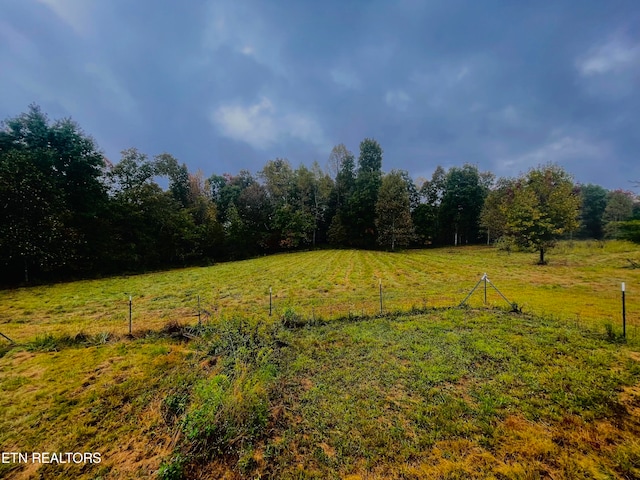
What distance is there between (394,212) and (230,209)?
22706 millimetres

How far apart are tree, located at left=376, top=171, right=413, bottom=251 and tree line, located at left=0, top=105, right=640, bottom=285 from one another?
141 millimetres

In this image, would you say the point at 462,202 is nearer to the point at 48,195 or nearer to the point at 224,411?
the point at 224,411

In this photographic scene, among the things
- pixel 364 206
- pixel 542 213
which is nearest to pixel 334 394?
pixel 542 213

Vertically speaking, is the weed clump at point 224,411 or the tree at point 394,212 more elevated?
the tree at point 394,212

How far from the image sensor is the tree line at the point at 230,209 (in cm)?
1583

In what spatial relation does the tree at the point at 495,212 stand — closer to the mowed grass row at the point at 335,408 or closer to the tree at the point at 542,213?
the tree at the point at 542,213

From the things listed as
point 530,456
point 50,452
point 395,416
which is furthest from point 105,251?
point 530,456

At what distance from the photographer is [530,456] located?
3.04 m

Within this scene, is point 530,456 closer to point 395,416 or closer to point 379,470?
point 395,416

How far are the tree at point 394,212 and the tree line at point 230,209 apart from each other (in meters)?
0.14

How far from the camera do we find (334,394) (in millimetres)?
4344

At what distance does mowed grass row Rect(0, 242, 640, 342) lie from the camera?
8383 millimetres

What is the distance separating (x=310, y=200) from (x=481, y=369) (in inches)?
1401

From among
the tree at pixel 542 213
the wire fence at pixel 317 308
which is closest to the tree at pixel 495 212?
the tree at pixel 542 213
